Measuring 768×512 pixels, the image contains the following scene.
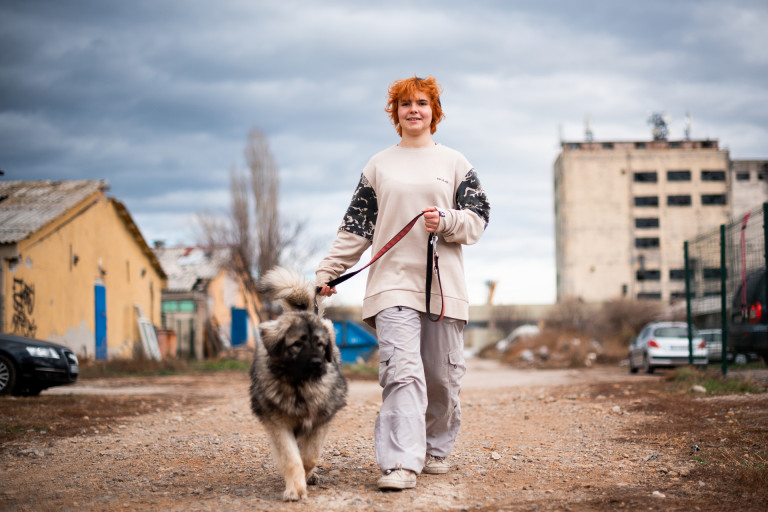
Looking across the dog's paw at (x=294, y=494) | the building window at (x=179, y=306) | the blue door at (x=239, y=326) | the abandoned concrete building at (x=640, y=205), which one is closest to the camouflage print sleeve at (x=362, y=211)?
the dog's paw at (x=294, y=494)

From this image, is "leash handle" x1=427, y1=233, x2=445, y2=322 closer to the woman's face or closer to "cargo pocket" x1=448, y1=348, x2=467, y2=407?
"cargo pocket" x1=448, y1=348, x2=467, y2=407

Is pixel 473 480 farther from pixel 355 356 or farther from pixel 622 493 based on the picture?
pixel 355 356

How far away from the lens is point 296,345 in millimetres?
4441

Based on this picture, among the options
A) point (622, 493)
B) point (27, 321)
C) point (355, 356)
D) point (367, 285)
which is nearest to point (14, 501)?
point (367, 285)

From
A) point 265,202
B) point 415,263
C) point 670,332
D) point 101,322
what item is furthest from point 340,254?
point 265,202

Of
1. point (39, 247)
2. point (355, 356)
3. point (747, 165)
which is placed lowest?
point (355, 356)

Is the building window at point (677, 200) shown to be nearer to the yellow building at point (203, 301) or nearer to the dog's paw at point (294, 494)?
the yellow building at point (203, 301)

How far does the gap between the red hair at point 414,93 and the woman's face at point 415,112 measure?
33 mm

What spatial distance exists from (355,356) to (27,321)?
11726 mm

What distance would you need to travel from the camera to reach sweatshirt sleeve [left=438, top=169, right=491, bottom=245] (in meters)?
4.78

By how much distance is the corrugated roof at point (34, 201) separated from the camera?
19594mm

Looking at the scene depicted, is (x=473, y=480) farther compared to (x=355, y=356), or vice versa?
(x=355, y=356)

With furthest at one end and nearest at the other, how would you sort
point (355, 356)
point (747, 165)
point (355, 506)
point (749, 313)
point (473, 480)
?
point (747, 165)
point (355, 356)
point (749, 313)
point (473, 480)
point (355, 506)

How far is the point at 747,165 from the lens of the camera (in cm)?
7081
